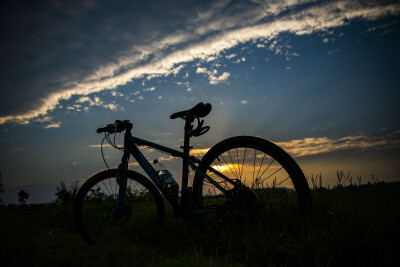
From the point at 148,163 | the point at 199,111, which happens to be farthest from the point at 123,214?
the point at 199,111

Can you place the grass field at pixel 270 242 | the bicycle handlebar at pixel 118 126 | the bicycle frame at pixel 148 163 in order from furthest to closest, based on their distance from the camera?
the bicycle handlebar at pixel 118 126 < the bicycle frame at pixel 148 163 < the grass field at pixel 270 242

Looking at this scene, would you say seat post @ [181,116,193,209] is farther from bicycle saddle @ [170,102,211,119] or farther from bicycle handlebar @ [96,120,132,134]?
bicycle handlebar @ [96,120,132,134]

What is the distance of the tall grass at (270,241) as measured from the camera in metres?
1.69

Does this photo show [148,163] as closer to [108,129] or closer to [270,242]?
[108,129]

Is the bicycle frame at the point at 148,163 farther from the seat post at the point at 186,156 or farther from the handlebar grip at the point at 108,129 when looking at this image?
the handlebar grip at the point at 108,129

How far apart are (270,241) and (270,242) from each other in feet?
0.08

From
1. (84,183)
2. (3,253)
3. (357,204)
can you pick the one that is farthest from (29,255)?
(357,204)

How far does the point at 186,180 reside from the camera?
3.23 m

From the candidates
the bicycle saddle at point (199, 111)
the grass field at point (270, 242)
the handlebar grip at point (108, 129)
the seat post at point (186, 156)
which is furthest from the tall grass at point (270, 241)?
the handlebar grip at point (108, 129)

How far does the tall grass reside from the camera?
1693 mm

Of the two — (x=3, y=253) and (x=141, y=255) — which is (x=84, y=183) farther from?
(x=3, y=253)

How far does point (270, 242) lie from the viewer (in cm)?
211

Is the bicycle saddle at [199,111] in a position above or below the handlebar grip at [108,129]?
above

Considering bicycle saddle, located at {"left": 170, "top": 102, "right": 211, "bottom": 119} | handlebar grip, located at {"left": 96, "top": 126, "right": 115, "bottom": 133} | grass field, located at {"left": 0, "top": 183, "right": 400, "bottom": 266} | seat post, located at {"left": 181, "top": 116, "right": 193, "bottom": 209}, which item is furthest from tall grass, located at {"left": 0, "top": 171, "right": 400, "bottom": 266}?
handlebar grip, located at {"left": 96, "top": 126, "right": 115, "bottom": 133}
